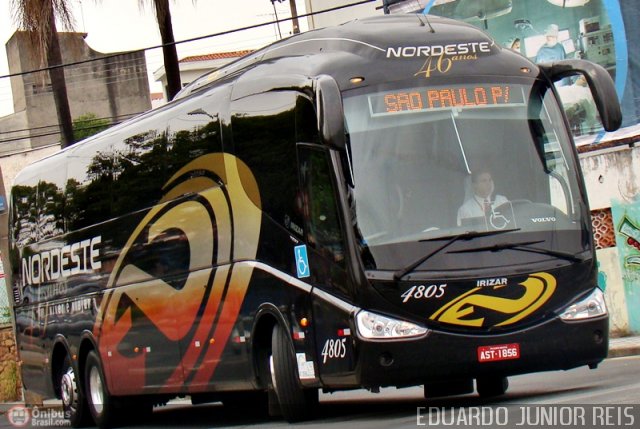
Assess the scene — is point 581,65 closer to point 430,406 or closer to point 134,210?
point 430,406

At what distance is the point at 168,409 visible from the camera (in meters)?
20.8

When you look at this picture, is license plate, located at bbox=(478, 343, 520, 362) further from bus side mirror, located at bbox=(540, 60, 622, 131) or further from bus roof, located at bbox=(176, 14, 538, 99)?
A: bus roof, located at bbox=(176, 14, 538, 99)

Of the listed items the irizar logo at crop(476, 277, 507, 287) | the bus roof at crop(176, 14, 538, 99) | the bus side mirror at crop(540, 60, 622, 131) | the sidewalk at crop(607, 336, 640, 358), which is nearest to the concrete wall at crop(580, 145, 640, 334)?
the sidewalk at crop(607, 336, 640, 358)

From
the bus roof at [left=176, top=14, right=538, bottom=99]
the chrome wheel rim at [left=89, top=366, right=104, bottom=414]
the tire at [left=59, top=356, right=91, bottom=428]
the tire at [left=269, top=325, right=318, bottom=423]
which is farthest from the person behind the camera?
the tire at [left=59, top=356, right=91, bottom=428]

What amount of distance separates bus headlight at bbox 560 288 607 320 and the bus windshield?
460 mm

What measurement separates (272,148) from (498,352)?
10.2ft

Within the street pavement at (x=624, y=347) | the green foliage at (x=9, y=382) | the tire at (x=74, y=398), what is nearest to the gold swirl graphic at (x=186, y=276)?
the tire at (x=74, y=398)

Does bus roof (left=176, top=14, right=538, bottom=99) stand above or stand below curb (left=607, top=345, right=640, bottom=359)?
above

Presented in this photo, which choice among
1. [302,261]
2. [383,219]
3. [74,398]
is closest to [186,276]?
[302,261]

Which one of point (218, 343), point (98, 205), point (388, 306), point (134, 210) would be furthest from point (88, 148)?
point (388, 306)

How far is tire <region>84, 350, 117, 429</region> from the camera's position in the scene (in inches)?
662

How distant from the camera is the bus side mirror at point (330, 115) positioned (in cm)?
1054

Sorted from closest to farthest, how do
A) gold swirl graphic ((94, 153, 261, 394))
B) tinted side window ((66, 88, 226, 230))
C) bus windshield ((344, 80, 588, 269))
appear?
bus windshield ((344, 80, 588, 269)) → gold swirl graphic ((94, 153, 261, 394)) → tinted side window ((66, 88, 226, 230))

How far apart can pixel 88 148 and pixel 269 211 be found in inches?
227
